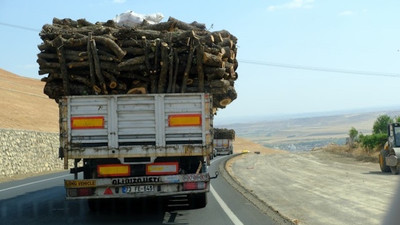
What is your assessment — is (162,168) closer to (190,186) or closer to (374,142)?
(190,186)

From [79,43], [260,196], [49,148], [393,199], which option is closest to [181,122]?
[79,43]

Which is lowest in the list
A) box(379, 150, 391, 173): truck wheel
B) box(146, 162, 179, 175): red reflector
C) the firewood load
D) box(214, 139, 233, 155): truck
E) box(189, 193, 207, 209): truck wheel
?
box(214, 139, 233, 155): truck

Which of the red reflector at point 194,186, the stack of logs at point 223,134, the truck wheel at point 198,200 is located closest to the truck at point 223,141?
the stack of logs at point 223,134

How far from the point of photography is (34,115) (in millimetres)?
66375

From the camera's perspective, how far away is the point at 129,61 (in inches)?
424

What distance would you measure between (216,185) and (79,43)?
8.43m

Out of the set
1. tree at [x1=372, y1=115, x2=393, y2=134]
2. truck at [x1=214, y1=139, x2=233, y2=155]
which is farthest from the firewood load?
truck at [x1=214, y1=139, x2=233, y2=155]

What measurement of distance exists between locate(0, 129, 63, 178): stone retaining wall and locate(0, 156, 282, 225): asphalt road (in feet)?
43.5

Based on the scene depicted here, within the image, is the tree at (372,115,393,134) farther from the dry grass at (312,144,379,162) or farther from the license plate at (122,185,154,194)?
the license plate at (122,185,154,194)

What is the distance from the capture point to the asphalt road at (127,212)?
33.1 ft

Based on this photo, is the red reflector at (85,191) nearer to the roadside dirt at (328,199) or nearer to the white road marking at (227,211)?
the white road marking at (227,211)

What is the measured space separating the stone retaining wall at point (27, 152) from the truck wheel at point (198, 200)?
17.1m

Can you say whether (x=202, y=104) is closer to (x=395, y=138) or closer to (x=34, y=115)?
(x=395, y=138)

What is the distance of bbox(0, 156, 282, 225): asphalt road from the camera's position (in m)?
10.1
